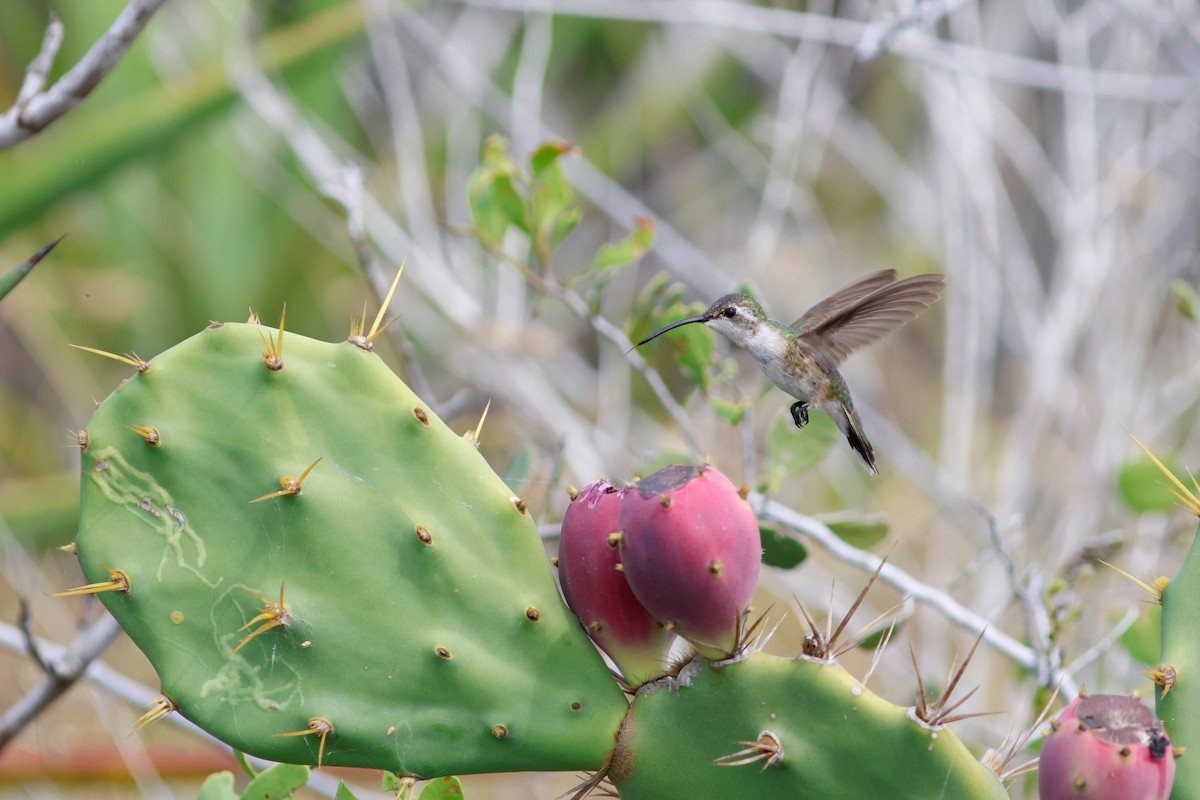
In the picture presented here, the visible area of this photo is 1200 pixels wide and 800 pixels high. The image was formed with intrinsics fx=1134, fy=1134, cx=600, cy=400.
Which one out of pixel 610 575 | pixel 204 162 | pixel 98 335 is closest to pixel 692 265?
pixel 204 162

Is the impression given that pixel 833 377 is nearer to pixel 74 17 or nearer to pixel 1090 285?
pixel 1090 285

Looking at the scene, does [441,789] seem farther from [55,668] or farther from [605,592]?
[55,668]

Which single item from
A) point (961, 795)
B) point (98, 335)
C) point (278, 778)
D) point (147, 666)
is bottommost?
point (147, 666)

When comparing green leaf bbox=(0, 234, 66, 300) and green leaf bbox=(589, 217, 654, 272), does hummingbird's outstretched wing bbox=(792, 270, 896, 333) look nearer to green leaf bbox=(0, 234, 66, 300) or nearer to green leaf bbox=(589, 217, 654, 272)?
green leaf bbox=(589, 217, 654, 272)

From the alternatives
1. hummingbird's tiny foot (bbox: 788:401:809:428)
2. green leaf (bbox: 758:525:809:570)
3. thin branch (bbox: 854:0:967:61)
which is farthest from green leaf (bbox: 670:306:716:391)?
thin branch (bbox: 854:0:967:61)

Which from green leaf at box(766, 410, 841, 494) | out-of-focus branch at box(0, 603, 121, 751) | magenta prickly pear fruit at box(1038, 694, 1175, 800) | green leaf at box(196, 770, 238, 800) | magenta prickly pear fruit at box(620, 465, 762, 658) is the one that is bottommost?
out-of-focus branch at box(0, 603, 121, 751)

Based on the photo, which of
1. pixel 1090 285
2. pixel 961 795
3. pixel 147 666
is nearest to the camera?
pixel 961 795

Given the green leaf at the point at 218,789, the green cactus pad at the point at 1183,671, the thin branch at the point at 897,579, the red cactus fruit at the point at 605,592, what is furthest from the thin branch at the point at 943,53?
the green leaf at the point at 218,789
